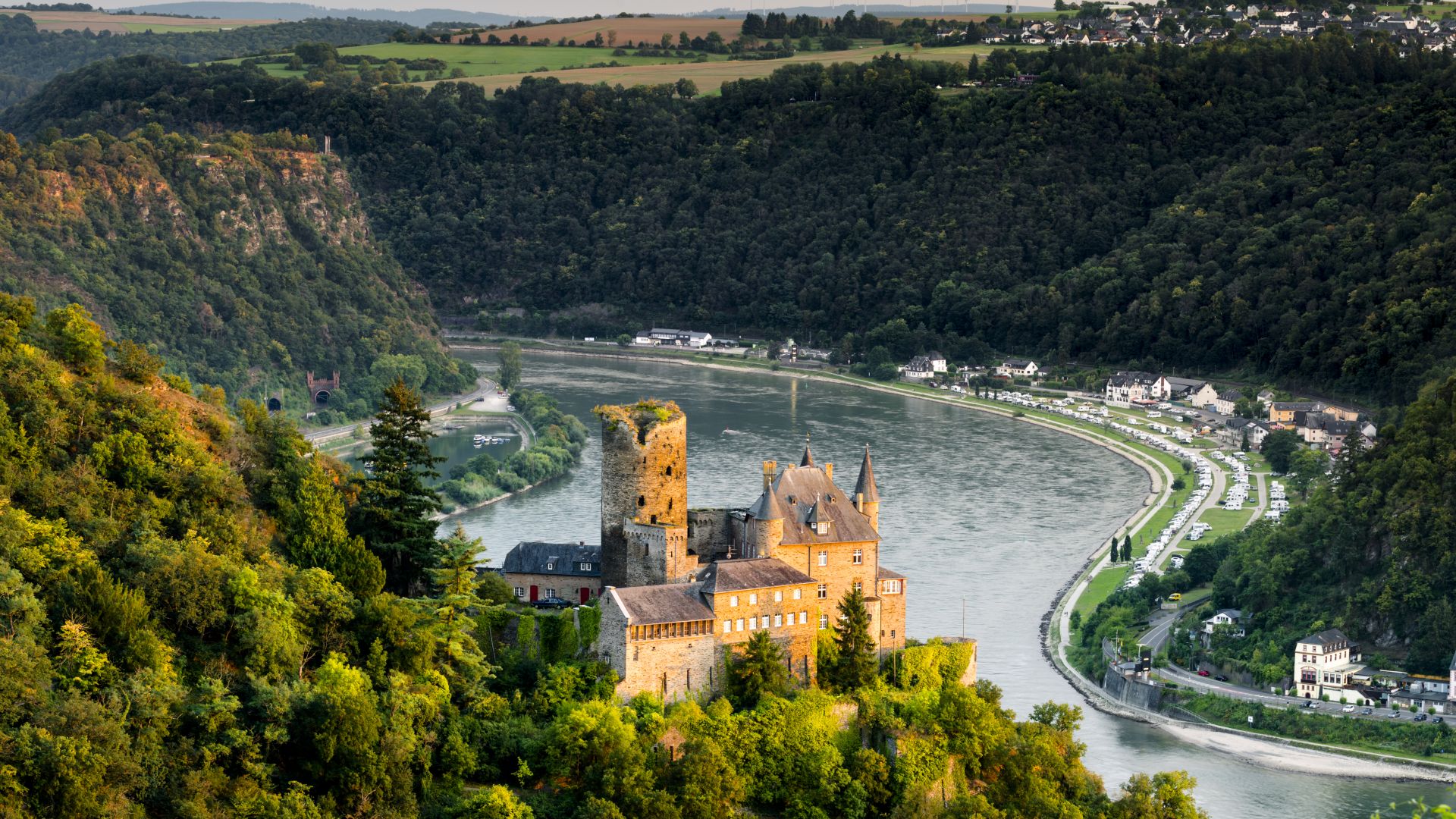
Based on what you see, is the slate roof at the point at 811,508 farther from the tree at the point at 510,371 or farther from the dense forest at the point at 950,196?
the tree at the point at 510,371

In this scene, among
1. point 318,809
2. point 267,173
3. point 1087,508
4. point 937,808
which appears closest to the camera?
point 318,809

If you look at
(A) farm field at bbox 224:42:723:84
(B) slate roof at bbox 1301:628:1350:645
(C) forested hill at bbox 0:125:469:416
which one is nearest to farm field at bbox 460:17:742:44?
(A) farm field at bbox 224:42:723:84

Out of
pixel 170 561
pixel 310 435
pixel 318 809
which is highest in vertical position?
pixel 170 561

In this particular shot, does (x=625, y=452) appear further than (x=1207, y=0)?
No

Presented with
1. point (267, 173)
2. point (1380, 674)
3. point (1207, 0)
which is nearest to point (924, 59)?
point (1207, 0)

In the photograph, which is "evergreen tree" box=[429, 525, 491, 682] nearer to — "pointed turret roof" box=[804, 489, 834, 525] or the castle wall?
the castle wall

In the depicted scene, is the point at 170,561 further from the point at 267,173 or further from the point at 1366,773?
the point at 267,173

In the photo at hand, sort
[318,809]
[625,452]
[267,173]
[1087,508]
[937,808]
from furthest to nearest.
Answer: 1. [267,173]
2. [1087,508]
3. [625,452]
4. [937,808]
5. [318,809]
